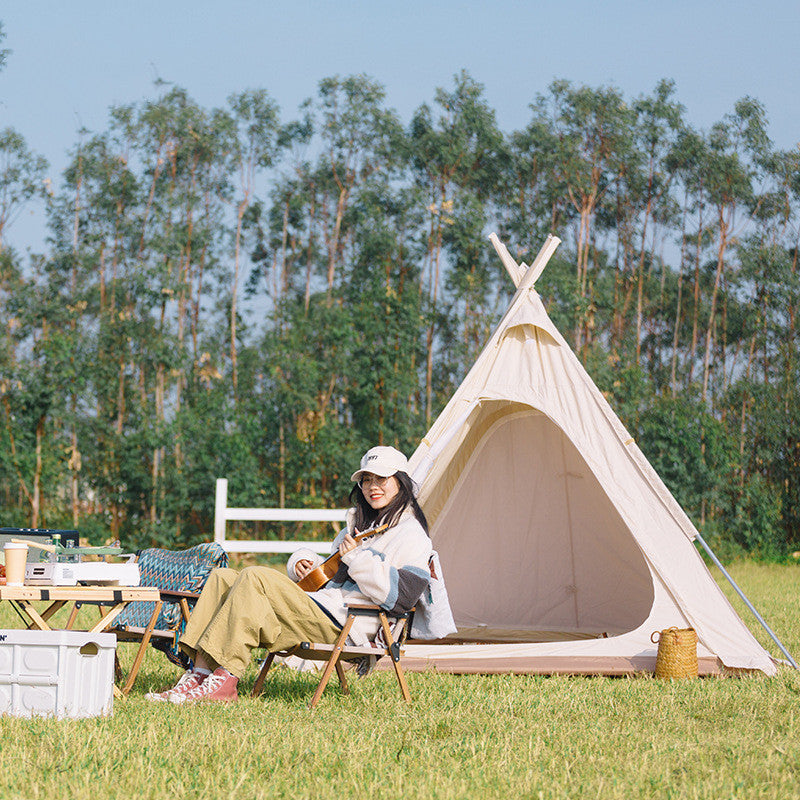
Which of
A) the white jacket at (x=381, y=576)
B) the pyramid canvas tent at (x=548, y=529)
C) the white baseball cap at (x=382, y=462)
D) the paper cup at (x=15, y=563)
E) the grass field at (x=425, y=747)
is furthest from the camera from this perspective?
the pyramid canvas tent at (x=548, y=529)

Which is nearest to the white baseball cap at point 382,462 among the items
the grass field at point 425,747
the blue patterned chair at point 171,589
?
the blue patterned chair at point 171,589

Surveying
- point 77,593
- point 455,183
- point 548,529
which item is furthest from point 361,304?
point 77,593

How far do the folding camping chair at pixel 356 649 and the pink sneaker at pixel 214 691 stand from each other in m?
0.23

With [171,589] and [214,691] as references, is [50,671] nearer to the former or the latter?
[214,691]

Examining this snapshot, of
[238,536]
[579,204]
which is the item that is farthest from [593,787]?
[579,204]

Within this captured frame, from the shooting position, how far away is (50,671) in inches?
A: 138

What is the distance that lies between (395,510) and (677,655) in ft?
4.86

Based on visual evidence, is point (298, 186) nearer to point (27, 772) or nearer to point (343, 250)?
point (343, 250)

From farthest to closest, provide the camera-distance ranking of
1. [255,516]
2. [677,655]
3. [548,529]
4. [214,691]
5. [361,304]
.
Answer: [361,304] < [255,516] < [548,529] < [677,655] < [214,691]

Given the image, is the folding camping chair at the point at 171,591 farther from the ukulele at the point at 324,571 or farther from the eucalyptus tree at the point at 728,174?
the eucalyptus tree at the point at 728,174

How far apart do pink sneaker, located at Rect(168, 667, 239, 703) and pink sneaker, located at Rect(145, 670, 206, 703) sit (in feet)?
0.04

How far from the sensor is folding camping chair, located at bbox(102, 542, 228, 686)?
435 cm

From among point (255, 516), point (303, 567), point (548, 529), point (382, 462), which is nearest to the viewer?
point (382, 462)

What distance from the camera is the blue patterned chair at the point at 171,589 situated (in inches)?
171
